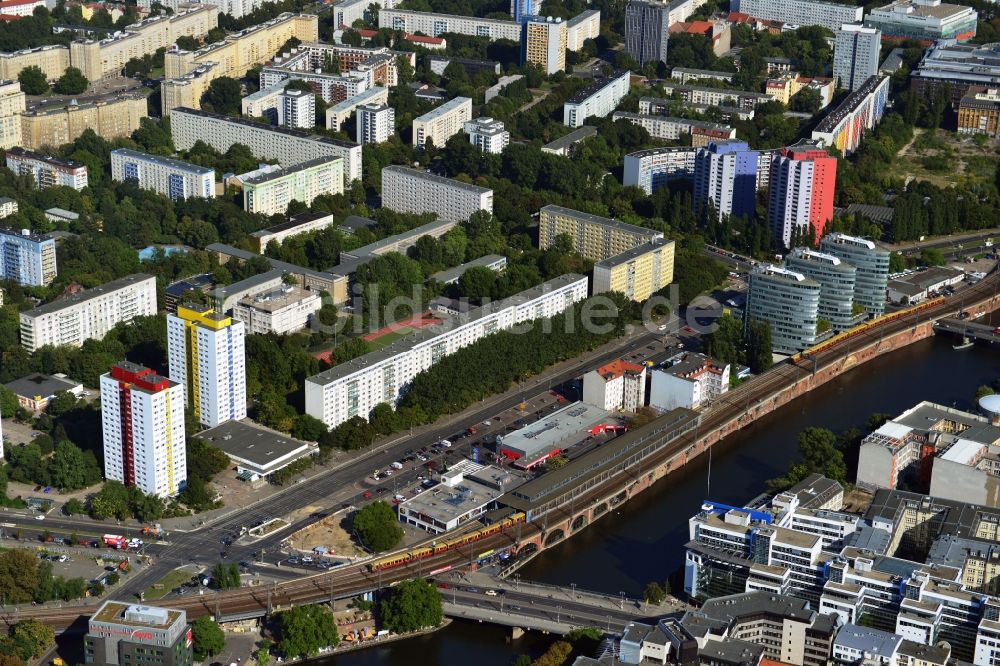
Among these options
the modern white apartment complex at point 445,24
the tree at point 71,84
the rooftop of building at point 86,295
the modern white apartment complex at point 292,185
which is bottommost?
the rooftop of building at point 86,295

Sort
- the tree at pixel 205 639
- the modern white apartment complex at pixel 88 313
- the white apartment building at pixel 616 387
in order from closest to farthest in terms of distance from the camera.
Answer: the tree at pixel 205 639
the white apartment building at pixel 616 387
the modern white apartment complex at pixel 88 313

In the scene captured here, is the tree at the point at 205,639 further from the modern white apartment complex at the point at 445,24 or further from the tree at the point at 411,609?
the modern white apartment complex at the point at 445,24

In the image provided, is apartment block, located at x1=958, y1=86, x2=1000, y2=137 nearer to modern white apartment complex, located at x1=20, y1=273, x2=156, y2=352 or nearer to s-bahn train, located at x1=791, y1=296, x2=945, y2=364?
s-bahn train, located at x1=791, y1=296, x2=945, y2=364

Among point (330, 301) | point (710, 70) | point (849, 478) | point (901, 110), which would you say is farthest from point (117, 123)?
point (849, 478)

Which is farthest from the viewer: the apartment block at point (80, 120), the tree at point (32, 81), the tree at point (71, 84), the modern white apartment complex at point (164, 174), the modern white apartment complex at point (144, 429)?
the tree at point (71, 84)

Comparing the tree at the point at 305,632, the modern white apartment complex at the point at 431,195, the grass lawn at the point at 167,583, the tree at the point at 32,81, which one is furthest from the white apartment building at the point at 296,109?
the tree at the point at 305,632

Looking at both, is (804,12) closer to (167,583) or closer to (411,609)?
(411,609)

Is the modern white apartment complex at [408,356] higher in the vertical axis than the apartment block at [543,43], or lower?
lower

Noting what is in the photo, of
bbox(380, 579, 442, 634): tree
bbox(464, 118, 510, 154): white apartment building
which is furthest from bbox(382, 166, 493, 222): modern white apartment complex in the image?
bbox(380, 579, 442, 634): tree
